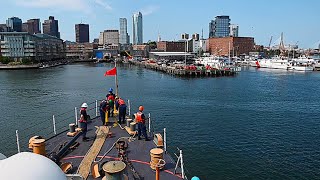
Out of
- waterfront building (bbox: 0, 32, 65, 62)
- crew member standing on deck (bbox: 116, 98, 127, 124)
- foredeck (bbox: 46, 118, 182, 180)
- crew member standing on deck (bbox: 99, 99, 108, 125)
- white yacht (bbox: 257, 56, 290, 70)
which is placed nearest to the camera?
foredeck (bbox: 46, 118, 182, 180)

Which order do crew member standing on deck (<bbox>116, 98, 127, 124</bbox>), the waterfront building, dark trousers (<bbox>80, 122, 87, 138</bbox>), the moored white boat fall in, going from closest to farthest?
dark trousers (<bbox>80, 122, 87, 138</bbox>) < crew member standing on deck (<bbox>116, 98, 127, 124</bbox>) < the moored white boat < the waterfront building

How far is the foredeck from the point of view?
388 inches

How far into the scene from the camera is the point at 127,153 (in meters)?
11.7

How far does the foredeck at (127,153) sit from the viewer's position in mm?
9859

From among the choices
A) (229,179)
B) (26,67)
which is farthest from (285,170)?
(26,67)

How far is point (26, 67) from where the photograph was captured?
129m

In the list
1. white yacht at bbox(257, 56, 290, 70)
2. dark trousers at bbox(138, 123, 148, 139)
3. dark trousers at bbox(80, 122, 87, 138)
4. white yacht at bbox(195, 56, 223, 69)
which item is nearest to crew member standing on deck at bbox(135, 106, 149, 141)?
dark trousers at bbox(138, 123, 148, 139)

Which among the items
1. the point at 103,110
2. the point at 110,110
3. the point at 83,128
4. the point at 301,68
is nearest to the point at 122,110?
the point at 103,110

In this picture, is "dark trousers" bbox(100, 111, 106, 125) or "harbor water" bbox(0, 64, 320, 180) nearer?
"dark trousers" bbox(100, 111, 106, 125)

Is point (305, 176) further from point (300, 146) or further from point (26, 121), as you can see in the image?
point (26, 121)

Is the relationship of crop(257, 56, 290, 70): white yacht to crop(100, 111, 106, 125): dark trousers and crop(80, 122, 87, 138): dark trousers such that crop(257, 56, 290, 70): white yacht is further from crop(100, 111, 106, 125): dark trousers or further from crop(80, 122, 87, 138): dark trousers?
crop(80, 122, 87, 138): dark trousers

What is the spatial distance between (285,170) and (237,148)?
463 centimetres

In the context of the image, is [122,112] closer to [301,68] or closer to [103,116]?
[103,116]

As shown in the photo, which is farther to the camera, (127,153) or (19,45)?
(19,45)
